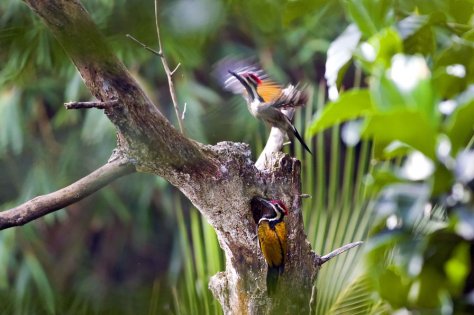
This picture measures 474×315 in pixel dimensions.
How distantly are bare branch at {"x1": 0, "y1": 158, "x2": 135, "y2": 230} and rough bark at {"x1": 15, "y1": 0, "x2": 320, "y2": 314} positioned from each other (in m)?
0.02

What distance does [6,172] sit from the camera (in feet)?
3.75

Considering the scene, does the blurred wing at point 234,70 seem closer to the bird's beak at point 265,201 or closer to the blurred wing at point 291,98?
the blurred wing at point 291,98

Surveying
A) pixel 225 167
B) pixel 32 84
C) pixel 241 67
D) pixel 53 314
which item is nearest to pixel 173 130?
pixel 225 167

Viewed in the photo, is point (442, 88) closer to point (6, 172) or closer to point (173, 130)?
point (173, 130)

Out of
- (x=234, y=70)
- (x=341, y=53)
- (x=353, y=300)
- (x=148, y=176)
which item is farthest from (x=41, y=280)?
(x=341, y=53)

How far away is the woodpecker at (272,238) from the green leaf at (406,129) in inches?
17.4

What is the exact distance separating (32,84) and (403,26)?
37.4 inches

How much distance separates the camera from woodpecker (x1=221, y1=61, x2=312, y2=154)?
0.87 meters

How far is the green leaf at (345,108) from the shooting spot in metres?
0.25

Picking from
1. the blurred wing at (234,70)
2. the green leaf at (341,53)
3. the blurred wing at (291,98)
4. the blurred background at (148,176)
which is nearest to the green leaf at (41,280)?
the blurred background at (148,176)

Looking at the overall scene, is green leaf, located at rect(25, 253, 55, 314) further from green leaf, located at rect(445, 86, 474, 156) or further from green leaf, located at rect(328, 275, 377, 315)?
green leaf, located at rect(445, 86, 474, 156)

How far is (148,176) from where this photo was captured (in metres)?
1.30

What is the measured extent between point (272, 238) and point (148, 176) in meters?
0.65

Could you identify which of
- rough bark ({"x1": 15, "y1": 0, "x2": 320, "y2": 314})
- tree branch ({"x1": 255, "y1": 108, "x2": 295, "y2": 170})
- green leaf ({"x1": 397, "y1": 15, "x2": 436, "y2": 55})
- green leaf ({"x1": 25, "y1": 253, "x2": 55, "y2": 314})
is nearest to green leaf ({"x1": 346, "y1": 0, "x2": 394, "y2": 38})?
green leaf ({"x1": 397, "y1": 15, "x2": 436, "y2": 55})
